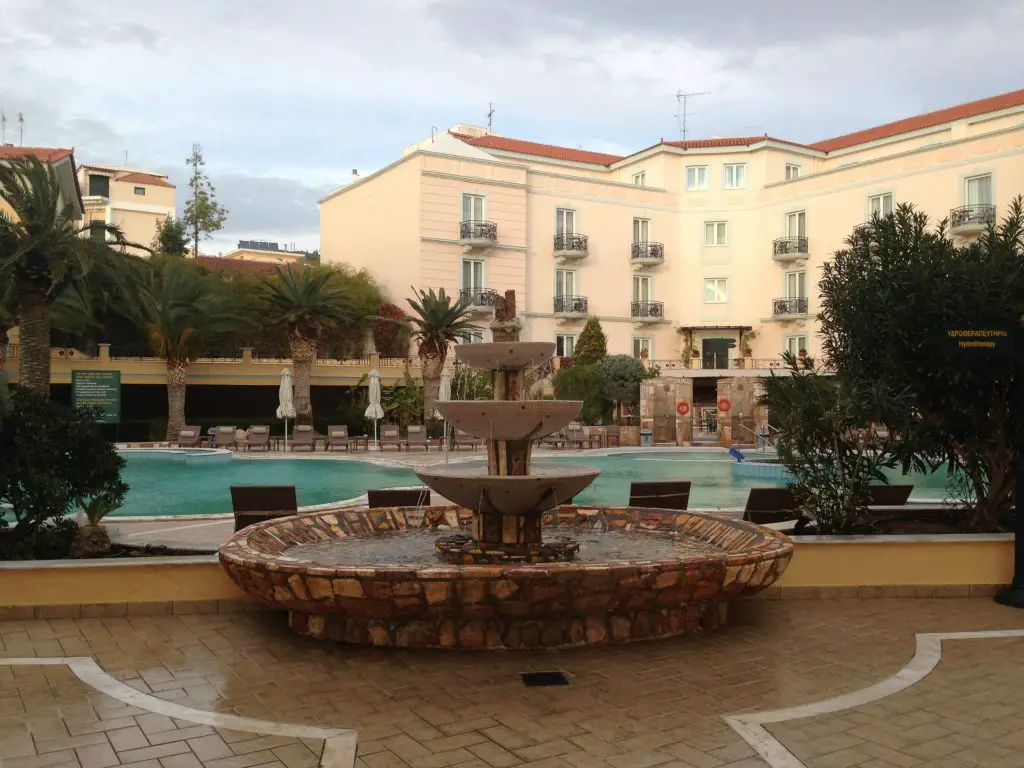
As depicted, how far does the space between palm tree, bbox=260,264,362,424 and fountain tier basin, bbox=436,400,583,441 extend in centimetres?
2265

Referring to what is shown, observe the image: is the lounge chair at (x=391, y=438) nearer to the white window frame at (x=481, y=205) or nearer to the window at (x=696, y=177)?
the white window frame at (x=481, y=205)

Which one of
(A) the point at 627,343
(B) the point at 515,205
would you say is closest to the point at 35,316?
(B) the point at 515,205

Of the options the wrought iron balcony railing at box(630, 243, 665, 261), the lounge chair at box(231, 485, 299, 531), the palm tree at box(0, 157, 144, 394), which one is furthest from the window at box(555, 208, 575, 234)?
the lounge chair at box(231, 485, 299, 531)

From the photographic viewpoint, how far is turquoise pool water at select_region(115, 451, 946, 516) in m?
14.9

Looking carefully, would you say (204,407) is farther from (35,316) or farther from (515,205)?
(35,316)

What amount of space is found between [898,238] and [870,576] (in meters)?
3.28

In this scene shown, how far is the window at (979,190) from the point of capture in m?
32.3

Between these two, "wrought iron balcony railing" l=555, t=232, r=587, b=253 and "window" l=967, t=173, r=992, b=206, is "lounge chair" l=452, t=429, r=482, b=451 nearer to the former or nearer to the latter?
"wrought iron balcony railing" l=555, t=232, r=587, b=253

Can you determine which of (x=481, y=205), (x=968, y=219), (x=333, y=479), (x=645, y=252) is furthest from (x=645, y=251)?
(x=333, y=479)

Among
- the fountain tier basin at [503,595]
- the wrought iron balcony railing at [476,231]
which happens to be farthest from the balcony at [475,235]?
the fountain tier basin at [503,595]

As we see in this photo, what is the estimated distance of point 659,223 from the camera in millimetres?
40094

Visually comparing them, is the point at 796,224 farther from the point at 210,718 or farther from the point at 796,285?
the point at 210,718

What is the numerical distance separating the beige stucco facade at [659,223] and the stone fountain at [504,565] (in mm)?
28125

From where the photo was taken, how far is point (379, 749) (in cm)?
411
